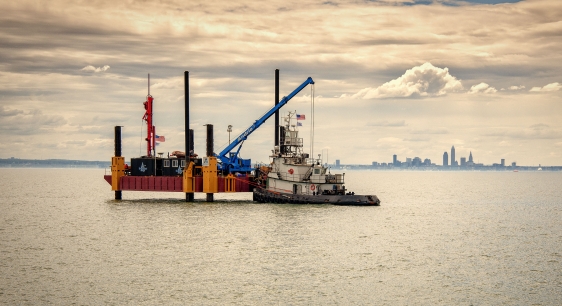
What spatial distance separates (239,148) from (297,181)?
1396 cm

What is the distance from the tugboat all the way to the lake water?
1825mm

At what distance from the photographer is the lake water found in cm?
3512

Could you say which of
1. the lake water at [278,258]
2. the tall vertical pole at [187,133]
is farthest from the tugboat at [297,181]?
the tall vertical pole at [187,133]

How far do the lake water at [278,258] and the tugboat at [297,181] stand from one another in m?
1.82

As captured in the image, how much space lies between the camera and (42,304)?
107ft

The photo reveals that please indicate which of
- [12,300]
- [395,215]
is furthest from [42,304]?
[395,215]

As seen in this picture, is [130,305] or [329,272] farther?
[329,272]

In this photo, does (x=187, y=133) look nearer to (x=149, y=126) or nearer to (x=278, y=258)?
(x=149, y=126)

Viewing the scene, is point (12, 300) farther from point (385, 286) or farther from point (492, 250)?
point (492, 250)

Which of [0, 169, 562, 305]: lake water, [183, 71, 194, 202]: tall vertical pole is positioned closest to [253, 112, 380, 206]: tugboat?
[0, 169, 562, 305]: lake water

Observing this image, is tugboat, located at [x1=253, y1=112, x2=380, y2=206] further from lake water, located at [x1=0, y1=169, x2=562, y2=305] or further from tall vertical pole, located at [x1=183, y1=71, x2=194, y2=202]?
tall vertical pole, located at [x1=183, y1=71, x2=194, y2=202]

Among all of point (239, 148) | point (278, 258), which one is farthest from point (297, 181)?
point (278, 258)

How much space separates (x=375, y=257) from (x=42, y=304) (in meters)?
23.4

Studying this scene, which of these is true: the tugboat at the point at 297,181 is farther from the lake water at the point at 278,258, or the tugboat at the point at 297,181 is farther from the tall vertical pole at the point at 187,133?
the tall vertical pole at the point at 187,133
